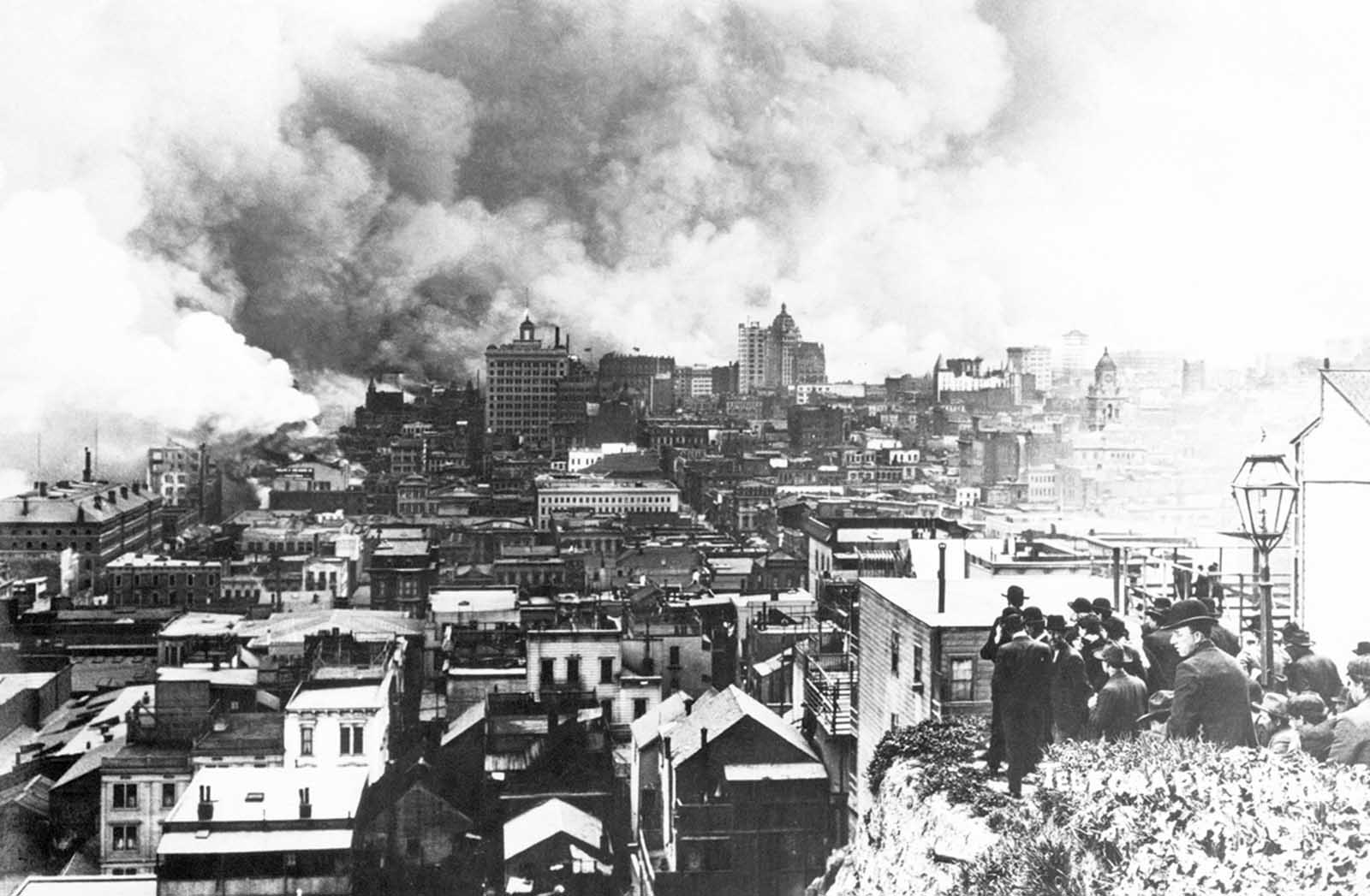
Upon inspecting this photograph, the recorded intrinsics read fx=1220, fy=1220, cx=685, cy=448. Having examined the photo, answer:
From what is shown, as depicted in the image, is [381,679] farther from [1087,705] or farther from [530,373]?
[1087,705]

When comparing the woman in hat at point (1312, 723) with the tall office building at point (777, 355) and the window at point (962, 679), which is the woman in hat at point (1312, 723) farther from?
the tall office building at point (777, 355)

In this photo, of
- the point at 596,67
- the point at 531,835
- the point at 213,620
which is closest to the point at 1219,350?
the point at 596,67

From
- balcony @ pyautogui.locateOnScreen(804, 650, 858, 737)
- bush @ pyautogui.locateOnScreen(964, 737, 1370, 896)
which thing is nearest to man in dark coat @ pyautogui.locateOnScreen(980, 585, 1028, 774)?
bush @ pyautogui.locateOnScreen(964, 737, 1370, 896)

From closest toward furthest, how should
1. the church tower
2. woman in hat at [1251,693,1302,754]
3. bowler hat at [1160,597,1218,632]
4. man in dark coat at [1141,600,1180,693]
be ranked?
woman in hat at [1251,693,1302,754] → bowler hat at [1160,597,1218,632] → man in dark coat at [1141,600,1180,693] → the church tower

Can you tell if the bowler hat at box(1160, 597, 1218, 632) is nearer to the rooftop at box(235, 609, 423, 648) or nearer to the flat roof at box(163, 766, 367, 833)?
the flat roof at box(163, 766, 367, 833)

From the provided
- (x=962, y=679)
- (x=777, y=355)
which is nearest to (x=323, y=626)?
(x=777, y=355)

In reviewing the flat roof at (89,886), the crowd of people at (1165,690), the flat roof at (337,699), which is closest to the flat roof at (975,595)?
the crowd of people at (1165,690)
